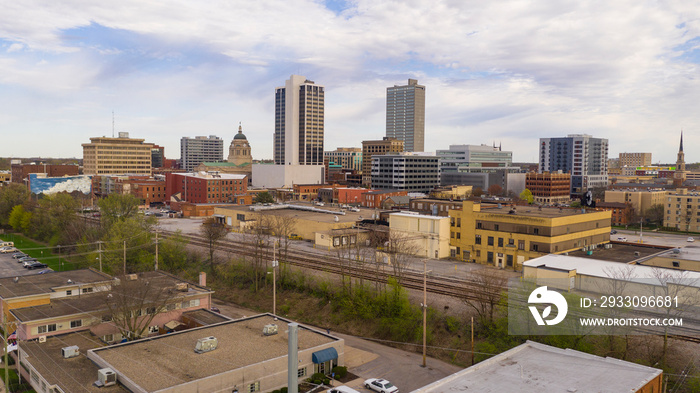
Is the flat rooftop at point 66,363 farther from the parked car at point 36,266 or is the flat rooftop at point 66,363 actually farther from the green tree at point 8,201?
the green tree at point 8,201

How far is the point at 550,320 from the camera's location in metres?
28.2

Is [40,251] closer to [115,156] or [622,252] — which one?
[622,252]

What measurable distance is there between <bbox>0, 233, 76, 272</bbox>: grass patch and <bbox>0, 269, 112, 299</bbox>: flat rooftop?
14251mm

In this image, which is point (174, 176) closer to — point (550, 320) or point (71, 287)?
point (71, 287)

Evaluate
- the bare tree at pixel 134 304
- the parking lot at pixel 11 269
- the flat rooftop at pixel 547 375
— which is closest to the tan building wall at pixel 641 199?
the flat rooftop at pixel 547 375

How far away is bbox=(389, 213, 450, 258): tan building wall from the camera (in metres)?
56.6

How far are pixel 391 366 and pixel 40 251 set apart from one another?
2203 inches

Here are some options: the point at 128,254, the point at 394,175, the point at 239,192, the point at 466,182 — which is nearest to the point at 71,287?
the point at 128,254

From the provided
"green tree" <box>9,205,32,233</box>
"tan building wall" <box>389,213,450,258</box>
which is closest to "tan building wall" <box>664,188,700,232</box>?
"tan building wall" <box>389,213,450,258</box>

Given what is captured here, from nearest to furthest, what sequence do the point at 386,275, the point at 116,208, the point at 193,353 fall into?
1. the point at 193,353
2. the point at 386,275
3. the point at 116,208

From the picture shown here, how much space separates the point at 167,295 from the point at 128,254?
16.9 meters

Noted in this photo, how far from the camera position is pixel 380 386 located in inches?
1008

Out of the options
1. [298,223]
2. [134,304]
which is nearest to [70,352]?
[134,304]

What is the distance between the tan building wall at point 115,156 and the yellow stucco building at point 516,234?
448 ft
